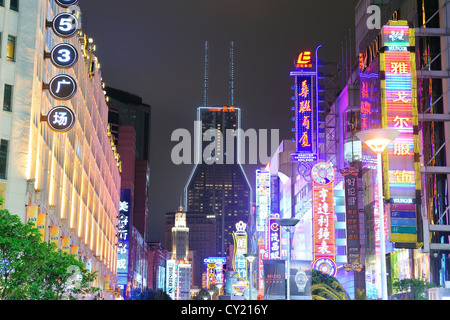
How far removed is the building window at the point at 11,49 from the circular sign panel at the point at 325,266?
41.0 metres

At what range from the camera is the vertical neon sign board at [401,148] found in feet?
184

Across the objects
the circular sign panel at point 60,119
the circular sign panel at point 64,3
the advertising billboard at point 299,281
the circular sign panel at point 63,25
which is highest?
the circular sign panel at point 64,3

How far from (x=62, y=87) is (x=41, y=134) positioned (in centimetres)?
335

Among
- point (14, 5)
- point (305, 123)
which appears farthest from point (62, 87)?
point (305, 123)

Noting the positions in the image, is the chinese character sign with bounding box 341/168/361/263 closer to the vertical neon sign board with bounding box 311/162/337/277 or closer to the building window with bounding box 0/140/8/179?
the vertical neon sign board with bounding box 311/162/337/277

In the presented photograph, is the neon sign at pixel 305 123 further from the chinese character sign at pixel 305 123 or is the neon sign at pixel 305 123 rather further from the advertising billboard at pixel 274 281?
the advertising billboard at pixel 274 281

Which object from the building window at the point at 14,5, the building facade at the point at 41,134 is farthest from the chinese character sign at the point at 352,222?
the building window at the point at 14,5

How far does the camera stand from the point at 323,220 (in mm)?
73625

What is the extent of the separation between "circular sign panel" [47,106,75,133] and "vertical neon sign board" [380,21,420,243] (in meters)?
26.6

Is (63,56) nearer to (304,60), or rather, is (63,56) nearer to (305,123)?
(305,123)

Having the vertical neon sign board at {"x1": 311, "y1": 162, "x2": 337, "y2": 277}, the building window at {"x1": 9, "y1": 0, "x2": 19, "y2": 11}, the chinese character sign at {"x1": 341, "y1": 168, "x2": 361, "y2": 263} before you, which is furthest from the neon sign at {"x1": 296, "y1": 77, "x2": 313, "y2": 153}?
the building window at {"x1": 9, "y1": 0, "x2": 19, "y2": 11}
